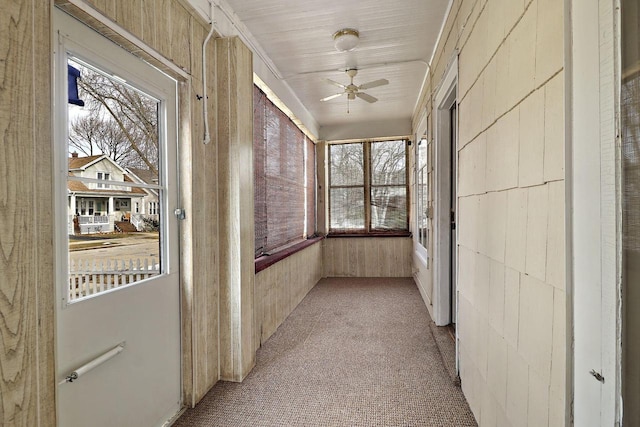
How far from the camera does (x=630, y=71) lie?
2.19 ft

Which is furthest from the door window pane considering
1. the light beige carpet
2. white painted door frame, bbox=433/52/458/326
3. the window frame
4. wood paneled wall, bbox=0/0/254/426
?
the window frame

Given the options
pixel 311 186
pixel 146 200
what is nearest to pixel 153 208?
pixel 146 200

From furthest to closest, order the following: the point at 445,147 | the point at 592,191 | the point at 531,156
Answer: the point at 445,147 < the point at 531,156 < the point at 592,191

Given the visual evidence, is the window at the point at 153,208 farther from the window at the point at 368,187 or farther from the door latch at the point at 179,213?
the window at the point at 368,187

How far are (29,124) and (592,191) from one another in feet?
5.37

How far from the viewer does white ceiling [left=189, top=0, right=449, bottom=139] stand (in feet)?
7.25

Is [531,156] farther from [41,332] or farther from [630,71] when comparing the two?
[41,332]

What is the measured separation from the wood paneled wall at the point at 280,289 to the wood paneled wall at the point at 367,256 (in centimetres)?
76

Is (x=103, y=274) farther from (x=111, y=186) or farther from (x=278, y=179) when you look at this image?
(x=278, y=179)

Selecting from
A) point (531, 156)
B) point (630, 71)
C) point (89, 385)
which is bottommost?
point (89, 385)

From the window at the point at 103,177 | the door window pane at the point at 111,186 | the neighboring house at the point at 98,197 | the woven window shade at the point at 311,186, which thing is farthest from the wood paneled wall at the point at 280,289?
the window at the point at 103,177

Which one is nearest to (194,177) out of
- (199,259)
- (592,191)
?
(199,259)

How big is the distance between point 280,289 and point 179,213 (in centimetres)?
167

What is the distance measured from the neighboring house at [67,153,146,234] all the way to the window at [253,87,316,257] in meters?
1.42
